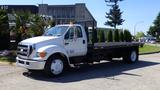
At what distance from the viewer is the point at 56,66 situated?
45.8 feet

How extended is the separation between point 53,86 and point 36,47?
2.41 metres

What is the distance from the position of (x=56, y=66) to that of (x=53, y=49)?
69 centimetres

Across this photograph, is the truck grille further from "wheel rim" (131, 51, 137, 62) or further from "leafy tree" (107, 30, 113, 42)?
"wheel rim" (131, 51, 137, 62)

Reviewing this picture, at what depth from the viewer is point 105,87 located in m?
11.7

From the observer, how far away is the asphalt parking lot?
11656 mm

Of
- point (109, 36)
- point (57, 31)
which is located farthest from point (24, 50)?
point (109, 36)

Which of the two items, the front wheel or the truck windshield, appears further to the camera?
the truck windshield

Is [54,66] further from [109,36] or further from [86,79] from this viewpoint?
[109,36]

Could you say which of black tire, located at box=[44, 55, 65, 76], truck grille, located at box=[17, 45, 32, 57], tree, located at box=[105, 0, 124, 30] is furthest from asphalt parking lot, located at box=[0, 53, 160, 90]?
tree, located at box=[105, 0, 124, 30]

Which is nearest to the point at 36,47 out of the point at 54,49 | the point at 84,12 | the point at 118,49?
the point at 54,49

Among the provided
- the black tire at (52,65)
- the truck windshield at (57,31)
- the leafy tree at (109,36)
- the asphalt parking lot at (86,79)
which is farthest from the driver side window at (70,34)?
the leafy tree at (109,36)

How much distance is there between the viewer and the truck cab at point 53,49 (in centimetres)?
1355

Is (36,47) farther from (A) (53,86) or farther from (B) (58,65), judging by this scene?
(A) (53,86)

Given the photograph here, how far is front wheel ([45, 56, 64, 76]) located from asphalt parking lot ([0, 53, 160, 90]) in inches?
9.6
